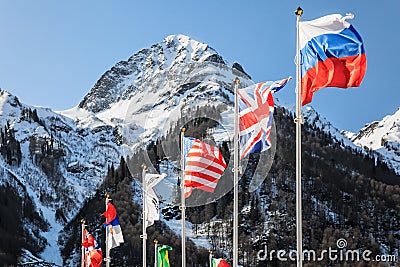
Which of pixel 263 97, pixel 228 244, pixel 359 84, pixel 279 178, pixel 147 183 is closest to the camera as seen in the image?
pixel 359 84

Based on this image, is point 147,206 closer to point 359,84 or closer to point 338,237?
point 359,84

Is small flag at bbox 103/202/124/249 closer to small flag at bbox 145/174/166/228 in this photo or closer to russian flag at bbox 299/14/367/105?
small flag at bbox 145/174/166/228

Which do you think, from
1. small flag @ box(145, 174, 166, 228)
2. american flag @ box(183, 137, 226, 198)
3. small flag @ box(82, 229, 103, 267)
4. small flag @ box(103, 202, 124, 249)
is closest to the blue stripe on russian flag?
american flag @ box(183, 137, 226, 198)

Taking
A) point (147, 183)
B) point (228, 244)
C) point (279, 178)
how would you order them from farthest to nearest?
point (279, 178) < point (228, 244) < point (147, 183)

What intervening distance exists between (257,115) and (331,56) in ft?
14.9

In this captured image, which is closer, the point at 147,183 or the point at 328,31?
the point at 328,31

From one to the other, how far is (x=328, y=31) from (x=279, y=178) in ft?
523

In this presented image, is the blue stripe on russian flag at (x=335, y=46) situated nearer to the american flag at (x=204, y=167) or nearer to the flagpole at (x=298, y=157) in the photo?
the flagpole at (x=298, y=157)

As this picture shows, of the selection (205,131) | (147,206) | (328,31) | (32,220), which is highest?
(205,131)

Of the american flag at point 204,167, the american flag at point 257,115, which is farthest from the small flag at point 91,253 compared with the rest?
the american flag at point 257,115

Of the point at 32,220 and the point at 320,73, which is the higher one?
the point at 32,220


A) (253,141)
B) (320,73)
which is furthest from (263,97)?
(320,73)

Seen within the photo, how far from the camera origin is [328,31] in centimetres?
1538

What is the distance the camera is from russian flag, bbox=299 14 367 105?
14.9 m
